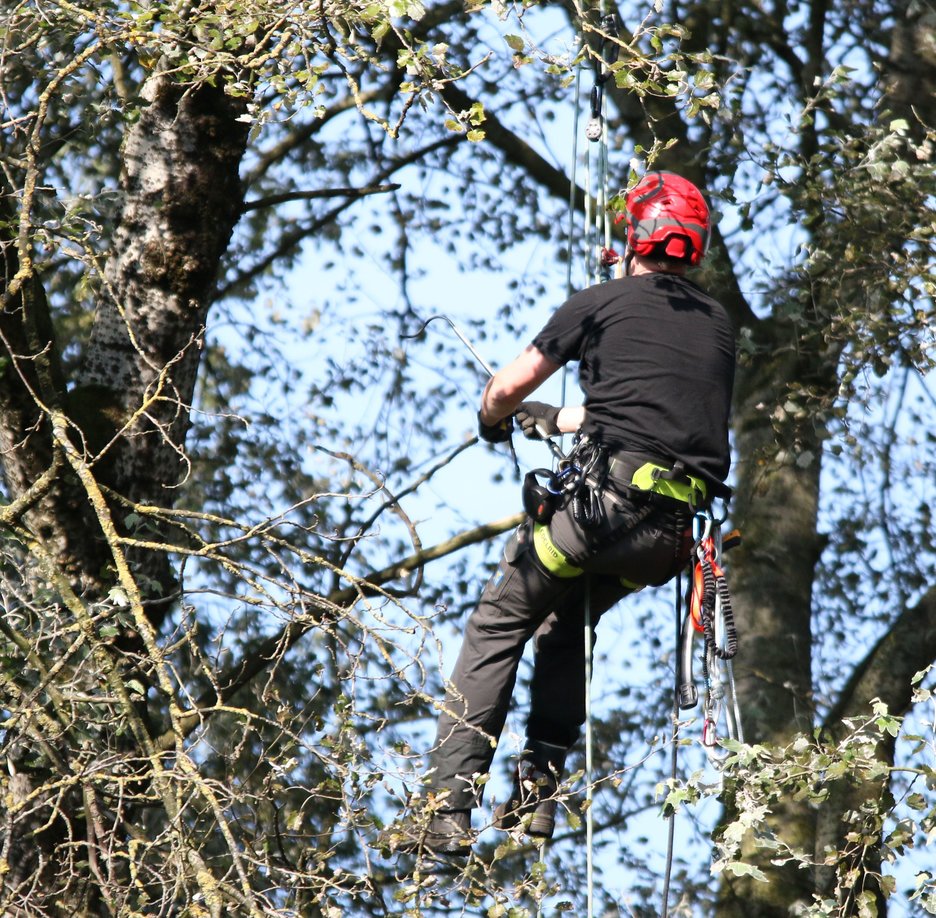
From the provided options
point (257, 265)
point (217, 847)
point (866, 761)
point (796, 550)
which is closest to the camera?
point (866, 761)

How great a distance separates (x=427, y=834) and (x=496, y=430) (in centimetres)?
130

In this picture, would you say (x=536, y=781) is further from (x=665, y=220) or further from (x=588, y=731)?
(x=665, y=220)

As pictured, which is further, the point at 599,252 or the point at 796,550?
the point at 796,550

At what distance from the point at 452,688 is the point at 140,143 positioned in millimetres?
2528

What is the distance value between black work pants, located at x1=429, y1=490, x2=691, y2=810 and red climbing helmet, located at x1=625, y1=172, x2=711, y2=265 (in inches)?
28.9

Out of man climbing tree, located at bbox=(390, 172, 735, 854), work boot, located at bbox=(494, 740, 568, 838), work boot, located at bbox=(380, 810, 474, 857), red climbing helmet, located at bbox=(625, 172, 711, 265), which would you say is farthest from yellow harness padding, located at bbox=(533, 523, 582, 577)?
red climbing helmet, located at bbox=(625, 172, 711, 265)

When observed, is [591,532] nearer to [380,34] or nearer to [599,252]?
[599,252]

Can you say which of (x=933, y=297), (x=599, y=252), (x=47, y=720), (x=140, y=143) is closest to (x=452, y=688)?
(x=47, y=720)

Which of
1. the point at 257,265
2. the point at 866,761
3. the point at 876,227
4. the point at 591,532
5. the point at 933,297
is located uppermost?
the point at 257,265

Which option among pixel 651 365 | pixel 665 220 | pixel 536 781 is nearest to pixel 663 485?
pixel 651 365

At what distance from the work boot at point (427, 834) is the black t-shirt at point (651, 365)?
1143 millimetres

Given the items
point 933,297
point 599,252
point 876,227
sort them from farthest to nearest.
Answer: point 876,227
point 933,297
point 599,252

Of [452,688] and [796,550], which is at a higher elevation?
[796,550]

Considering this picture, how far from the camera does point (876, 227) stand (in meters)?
6.61
